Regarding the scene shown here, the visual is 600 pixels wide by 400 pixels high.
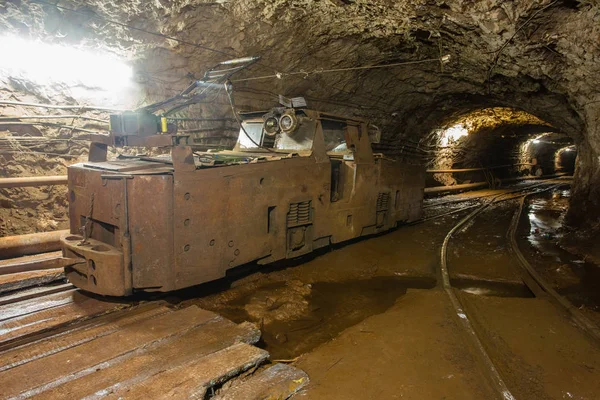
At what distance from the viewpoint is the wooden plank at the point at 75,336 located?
246 centimetres

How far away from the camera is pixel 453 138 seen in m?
15.7

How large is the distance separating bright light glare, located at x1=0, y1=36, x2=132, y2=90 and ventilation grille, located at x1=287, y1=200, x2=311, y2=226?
13.3ft

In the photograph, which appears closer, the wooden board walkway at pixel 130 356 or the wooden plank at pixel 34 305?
the wooden board walkway at pixel 130 356

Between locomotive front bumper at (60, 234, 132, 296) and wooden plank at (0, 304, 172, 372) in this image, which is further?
locomotive front bumper at (60, 234, 132, 296)

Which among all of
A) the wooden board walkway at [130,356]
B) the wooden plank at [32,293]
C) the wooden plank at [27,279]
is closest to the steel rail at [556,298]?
the wooden board walkway at [130,356]

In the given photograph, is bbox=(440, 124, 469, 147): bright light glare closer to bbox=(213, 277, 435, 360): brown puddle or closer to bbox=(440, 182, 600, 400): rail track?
bbox=(440, 182, 600, 400): rail track

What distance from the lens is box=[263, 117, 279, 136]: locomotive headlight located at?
219 inches

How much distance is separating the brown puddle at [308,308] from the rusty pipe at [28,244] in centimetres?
292

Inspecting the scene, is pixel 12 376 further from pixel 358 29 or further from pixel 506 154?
pixel 506 154

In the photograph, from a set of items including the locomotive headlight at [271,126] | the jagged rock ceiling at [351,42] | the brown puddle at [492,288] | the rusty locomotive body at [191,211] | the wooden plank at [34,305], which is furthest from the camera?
the locomotive headlight at [271,126]

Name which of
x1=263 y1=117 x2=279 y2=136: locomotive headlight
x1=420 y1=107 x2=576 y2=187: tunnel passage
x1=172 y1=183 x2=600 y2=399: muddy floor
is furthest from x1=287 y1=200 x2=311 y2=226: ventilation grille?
x1=420 y1=107 x2=576 y2=187: tunnel passage

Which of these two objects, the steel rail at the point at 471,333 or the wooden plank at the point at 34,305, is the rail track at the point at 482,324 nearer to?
the steel rail at the point at 471,333

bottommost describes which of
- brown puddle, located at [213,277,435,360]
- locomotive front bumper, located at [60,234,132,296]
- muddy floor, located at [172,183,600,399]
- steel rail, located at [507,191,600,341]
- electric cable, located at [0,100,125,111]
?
brown puddle, located at [213,277,435,360]

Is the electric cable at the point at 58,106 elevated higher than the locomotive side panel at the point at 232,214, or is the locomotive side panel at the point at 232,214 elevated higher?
the electric cable at the point at 58,106
